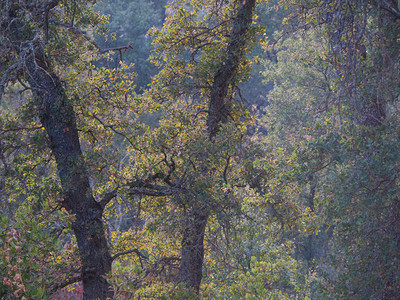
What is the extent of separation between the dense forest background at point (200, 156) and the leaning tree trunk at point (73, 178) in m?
0.02

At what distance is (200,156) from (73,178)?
2007 mm

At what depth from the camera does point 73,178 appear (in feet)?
23.2

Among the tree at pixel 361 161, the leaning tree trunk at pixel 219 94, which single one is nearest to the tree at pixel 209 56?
the leaning tree trunk at pixel 219 94

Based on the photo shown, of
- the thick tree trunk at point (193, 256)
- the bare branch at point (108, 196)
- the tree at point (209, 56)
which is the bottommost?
the thick tree trunk at point (193, 256)

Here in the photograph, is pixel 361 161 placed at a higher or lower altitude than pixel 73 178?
lower

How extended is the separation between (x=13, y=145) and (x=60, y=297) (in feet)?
13.5

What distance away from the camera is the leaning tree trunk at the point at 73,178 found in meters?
7.12

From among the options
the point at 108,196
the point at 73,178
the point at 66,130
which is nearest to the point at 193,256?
the point at 108,196

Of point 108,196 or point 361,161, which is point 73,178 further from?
point 361,161

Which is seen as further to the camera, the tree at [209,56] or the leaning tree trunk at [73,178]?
the tree at [209,56]

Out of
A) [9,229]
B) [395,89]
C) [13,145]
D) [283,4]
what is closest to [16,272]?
[9,229]

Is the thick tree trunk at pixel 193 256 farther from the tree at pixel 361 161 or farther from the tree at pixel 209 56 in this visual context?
the tree at pixel 361 161

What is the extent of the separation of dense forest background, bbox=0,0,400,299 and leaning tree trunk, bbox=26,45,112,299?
0.07ft

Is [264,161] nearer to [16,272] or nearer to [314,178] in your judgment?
[314,178]
